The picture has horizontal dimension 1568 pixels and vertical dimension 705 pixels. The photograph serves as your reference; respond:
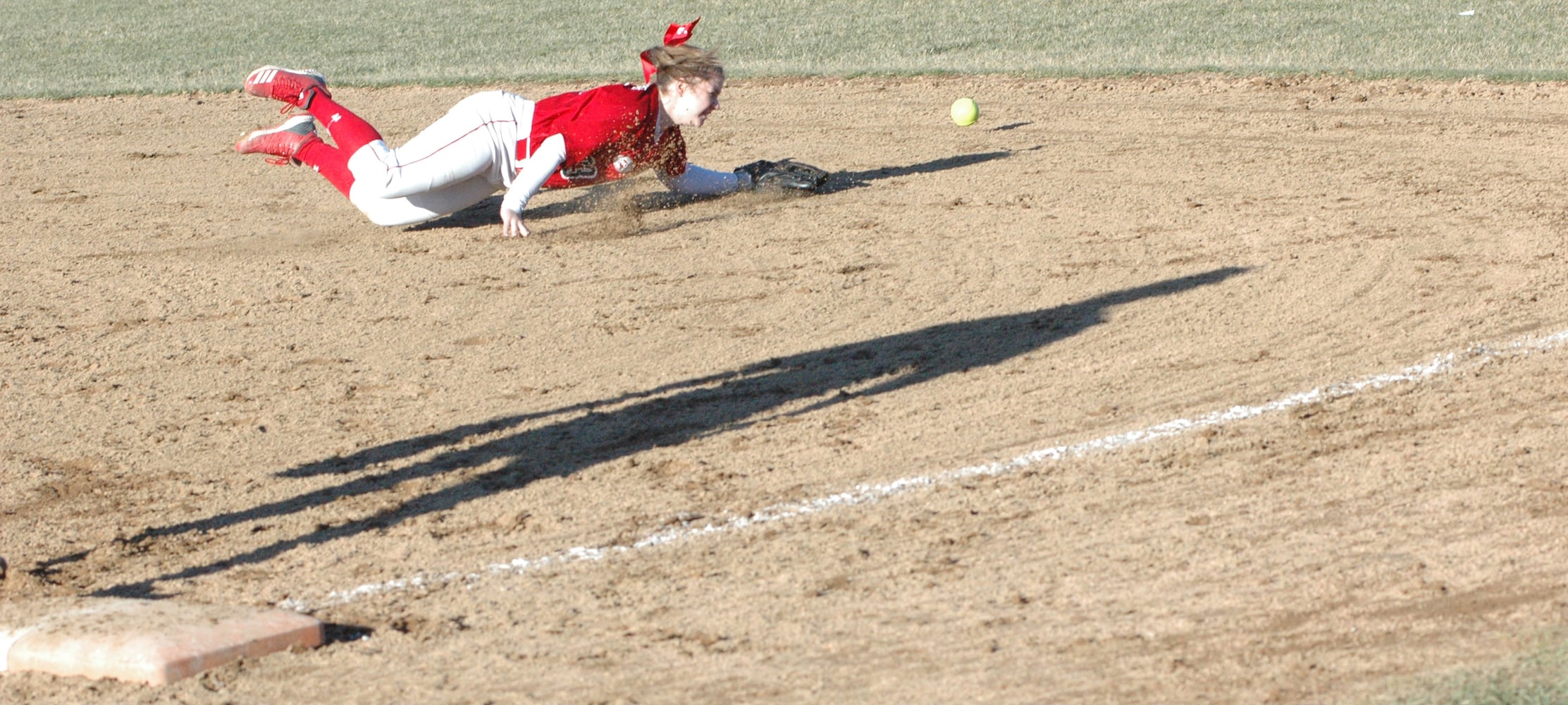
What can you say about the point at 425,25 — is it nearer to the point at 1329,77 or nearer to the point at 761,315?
the point at 1329,77

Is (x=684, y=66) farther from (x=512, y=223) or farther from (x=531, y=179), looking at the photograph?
(x=512, y=223)

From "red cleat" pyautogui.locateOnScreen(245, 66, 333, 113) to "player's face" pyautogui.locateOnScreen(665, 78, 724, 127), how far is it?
82.2 inches

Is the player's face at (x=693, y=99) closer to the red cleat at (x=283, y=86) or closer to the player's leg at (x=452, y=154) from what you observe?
the player's leg at (x=452, y=154)

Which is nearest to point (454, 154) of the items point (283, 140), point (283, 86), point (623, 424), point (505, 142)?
point (505, 142)

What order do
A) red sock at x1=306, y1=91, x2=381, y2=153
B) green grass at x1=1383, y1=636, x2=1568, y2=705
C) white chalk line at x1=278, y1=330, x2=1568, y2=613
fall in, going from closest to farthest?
green grass at x1=1383, y1=636, x2=1568, y2=705, white chalk line at x1=278, y1=330, x2=1568, y2=613, red sock at x1=306, y1=91, x2=381, y2=153

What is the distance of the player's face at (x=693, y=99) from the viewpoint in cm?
758

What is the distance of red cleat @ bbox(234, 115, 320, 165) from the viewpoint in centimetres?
823

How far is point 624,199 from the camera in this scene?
862cm

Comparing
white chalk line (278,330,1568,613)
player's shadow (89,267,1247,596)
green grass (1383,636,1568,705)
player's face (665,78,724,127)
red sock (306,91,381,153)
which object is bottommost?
green grass (1383,636,1568,705)

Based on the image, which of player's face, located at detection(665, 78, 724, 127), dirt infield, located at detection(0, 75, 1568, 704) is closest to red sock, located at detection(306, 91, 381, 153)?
dirt infield, located at detection(0, 75, 1568, 704)

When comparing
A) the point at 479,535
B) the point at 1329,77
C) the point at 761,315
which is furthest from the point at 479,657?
the point at 1329,77

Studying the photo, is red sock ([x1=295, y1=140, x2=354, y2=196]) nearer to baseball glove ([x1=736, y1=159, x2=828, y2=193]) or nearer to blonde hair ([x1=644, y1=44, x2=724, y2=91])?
blonde hair ([x1=644, y1=44, x2=724, y2=91])

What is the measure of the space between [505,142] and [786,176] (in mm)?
1677

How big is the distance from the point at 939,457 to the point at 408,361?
239cm
